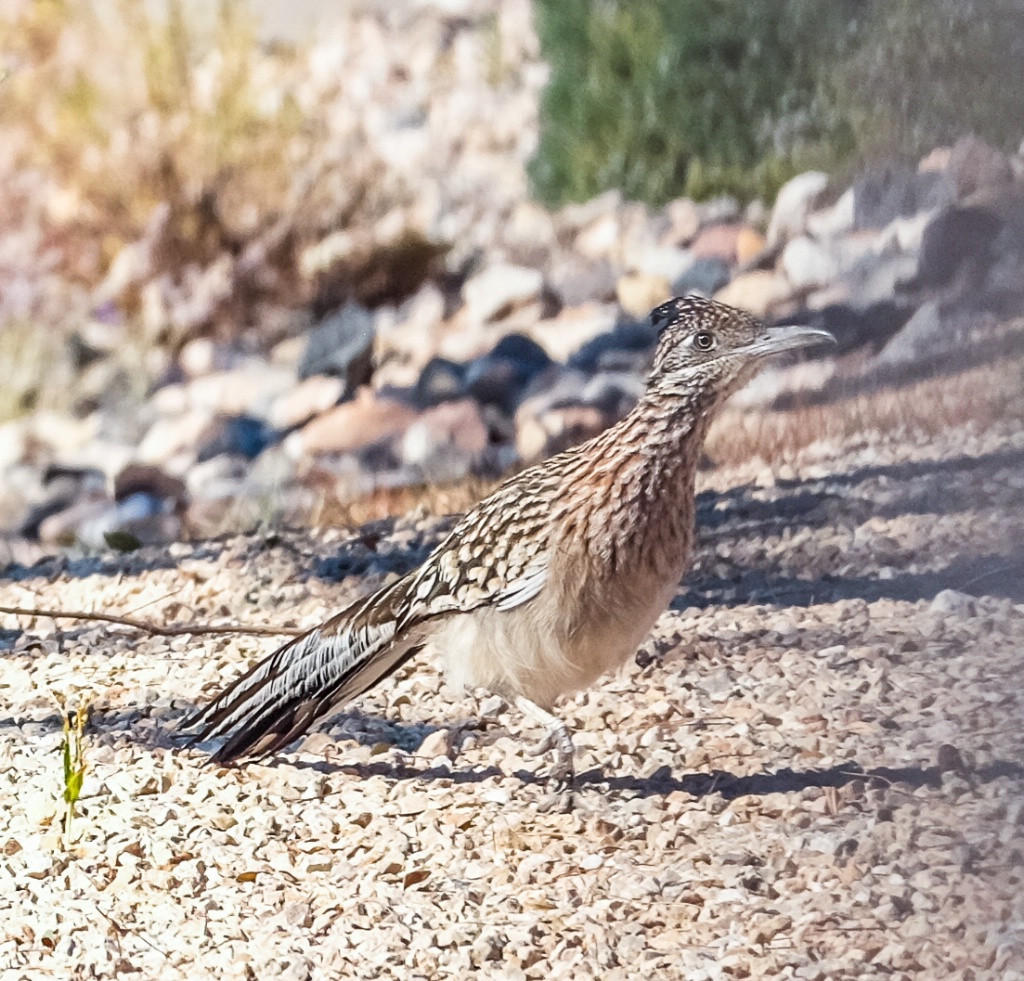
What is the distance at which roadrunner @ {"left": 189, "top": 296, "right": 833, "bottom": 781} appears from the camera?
5.97 feet

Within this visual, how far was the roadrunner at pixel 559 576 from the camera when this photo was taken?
1.82m

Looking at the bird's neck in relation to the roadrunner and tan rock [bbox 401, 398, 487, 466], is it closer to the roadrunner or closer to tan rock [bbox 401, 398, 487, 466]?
the roadrunner

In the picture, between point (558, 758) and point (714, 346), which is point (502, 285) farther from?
point (558, 758)

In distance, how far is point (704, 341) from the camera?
185cm

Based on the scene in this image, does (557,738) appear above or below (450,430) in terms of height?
below

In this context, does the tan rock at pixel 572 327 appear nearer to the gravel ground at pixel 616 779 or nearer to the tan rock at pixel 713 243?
the tan rock at pixel 713 243

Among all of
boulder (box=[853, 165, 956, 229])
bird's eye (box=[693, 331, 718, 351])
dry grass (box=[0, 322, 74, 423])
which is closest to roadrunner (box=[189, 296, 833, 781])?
bird's eye (box=[693, 331, 718, 351])

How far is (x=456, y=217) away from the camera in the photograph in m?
2.03

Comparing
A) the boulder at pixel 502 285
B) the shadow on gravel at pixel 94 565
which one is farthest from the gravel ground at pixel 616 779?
the boulder at pixel 502 285

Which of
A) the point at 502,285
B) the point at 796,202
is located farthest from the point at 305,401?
the point at 796,202

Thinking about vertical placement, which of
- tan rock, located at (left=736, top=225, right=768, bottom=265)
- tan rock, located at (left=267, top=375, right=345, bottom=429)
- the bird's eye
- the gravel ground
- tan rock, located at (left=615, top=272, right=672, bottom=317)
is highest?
tan rock, located at (left=736, top=225, right=768, bottom=265)

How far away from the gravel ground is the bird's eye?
273 millimetres

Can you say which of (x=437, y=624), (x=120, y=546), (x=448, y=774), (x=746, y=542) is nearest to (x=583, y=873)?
(x=448, y=774)

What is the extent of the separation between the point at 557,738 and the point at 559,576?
23cm
